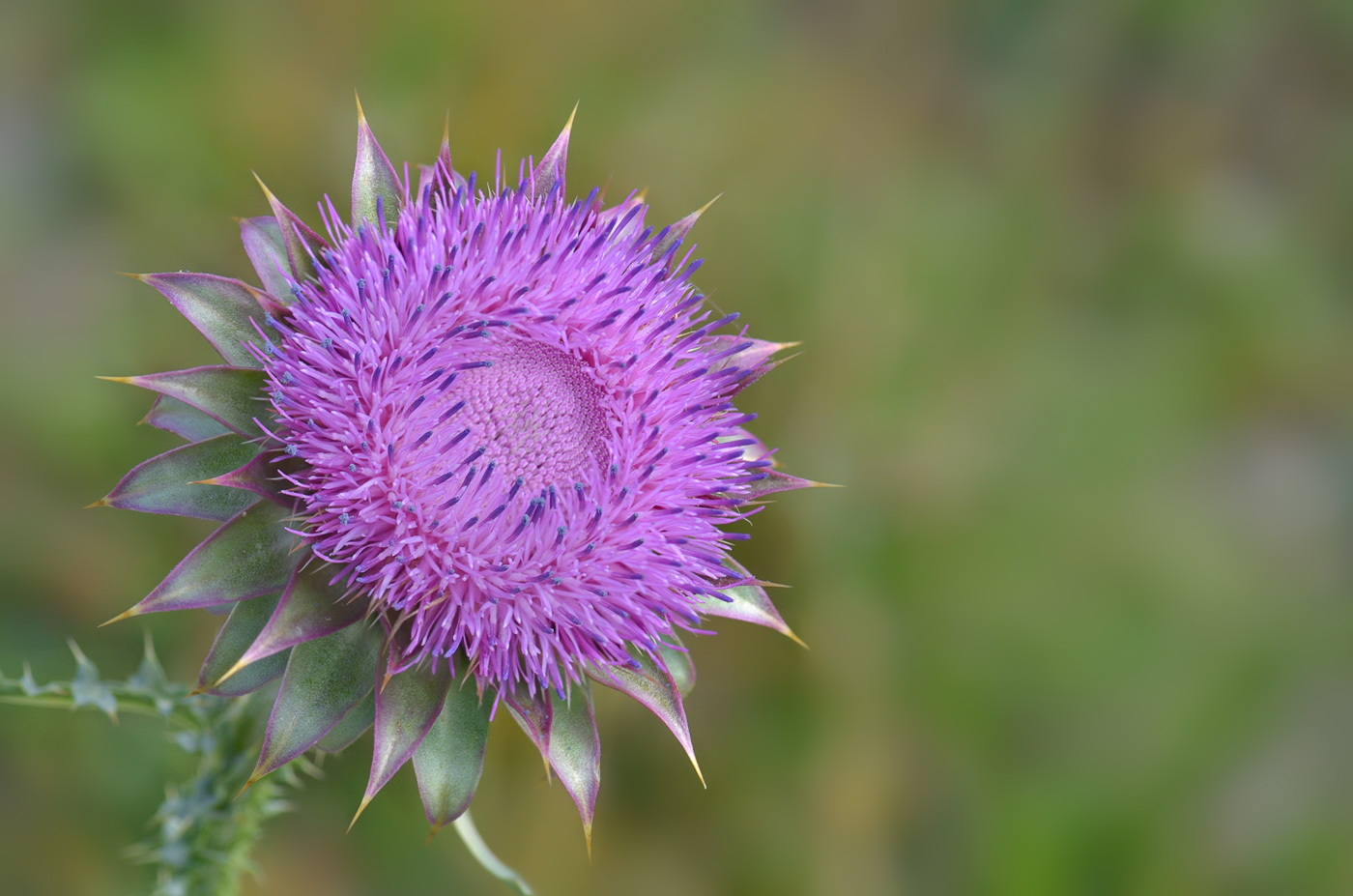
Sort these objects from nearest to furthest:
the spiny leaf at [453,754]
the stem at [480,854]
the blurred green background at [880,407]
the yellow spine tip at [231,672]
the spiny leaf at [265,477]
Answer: the yellow spine tip at [231,672]
the spiny leaf at [265,477]
the spiny leaf at [453,754]
the stem at [480,854]
the blurred green background at [880,407]

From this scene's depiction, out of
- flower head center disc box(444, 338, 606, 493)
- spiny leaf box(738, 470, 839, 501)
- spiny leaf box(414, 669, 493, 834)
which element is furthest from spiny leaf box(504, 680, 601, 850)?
spiny leaf box(738, 470, 839, 501)

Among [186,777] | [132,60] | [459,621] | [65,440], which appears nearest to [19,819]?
[186,777]

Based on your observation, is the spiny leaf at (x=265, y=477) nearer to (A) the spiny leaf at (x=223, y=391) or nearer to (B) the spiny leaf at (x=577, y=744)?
(A) the spiny leaf at (x=223, y=391)

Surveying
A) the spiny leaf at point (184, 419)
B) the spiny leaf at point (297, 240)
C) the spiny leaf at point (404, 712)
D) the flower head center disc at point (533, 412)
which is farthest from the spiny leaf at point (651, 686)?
the spiny leaf at point (297, 240)

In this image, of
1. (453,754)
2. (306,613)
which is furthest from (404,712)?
(306,613)

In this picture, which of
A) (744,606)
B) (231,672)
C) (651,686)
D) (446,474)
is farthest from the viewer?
(744,606)

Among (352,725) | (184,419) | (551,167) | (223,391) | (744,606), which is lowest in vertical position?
(352,725)

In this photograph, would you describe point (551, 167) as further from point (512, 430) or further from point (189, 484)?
point (189, 484)
